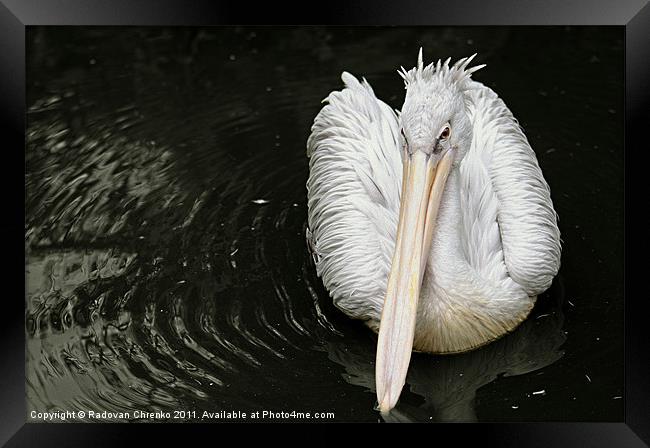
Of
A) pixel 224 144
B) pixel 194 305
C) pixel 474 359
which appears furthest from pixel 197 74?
pixel 474 359

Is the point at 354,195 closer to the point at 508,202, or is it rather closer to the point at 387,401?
the point at 508,202

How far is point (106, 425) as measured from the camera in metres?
2.14

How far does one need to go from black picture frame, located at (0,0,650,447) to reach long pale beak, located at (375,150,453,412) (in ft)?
0.56

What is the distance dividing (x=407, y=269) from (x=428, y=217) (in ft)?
0.50

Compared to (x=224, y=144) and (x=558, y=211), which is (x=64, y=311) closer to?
(x=224, y=144)

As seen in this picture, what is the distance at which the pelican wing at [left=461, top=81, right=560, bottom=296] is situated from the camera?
2475 mm

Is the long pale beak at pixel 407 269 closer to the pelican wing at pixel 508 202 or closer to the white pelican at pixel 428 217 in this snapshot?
the white pelican at pixel 428 217

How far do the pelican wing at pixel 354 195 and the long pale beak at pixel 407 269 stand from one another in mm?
284

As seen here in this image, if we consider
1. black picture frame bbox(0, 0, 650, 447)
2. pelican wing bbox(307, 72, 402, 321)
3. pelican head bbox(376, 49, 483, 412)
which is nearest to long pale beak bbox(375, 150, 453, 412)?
pelican head bbox(376, 49, 483, 412)

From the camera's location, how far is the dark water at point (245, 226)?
230 centimetres

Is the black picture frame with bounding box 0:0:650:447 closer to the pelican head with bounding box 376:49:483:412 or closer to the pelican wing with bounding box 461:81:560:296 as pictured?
the pelican head with bounding box 376:49:483:412
